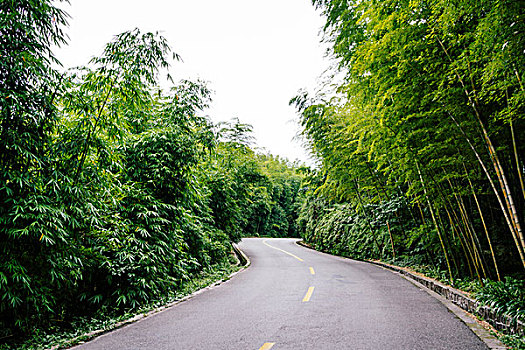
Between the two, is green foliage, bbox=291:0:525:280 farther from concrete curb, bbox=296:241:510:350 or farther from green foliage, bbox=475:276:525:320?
concrete curb, bbox=296:241:510:350

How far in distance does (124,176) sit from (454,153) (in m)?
6.48

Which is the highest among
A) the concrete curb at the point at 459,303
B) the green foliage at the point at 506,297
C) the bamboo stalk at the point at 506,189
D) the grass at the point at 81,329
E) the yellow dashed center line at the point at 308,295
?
the bamboo stalk at the point at 506,189

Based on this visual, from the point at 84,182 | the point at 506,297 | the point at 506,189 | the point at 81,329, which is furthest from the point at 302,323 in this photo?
the point at 84,182

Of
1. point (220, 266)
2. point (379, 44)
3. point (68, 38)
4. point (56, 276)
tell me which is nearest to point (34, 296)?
point (56, 276)

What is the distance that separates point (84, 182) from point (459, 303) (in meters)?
6.53

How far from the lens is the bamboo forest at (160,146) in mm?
3543

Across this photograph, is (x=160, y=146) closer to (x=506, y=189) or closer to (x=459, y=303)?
(x=506, y=189)

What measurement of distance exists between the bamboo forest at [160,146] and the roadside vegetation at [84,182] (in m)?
0.03

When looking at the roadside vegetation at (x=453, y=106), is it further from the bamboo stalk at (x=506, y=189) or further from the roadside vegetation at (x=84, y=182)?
the roadside vegetation at (x=84, y=182)

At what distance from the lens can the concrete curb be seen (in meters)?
3.89

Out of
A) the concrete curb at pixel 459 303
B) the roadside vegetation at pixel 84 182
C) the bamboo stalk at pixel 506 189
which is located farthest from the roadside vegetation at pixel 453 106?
the roadside vegetation at pixel 84 182

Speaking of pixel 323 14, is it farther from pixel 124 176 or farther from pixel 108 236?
pixel 108 236

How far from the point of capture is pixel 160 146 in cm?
675

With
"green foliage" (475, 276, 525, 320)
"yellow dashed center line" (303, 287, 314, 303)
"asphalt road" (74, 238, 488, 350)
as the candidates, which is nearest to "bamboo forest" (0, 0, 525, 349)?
"green foliage" (475, 276, 525, 320)
